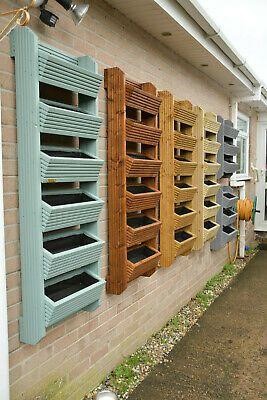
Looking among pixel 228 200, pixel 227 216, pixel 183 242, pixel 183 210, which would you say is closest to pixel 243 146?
pixel 228 200

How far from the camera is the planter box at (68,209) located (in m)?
2.10

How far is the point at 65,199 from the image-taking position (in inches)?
97.0

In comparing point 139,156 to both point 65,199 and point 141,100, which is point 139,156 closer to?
point 141,100

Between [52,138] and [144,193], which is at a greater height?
[52,138]

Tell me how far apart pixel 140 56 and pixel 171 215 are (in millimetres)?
1534

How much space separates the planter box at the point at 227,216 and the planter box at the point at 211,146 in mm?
1113

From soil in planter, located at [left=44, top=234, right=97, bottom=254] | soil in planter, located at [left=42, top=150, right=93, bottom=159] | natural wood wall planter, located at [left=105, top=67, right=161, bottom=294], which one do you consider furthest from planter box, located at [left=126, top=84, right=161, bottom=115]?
soil in planter, located at [left=44, top=234, right=97, bottom=254]

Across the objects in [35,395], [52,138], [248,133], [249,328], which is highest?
[248,133]

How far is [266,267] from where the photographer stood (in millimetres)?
6773

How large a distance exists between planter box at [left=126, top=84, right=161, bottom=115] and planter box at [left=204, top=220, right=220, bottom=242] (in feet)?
6.50

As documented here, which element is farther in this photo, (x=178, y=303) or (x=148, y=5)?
(x=178, y=303)

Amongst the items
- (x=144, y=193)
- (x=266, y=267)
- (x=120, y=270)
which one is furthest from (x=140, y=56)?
(x=266, y=267)

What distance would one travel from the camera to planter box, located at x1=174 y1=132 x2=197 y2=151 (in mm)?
3856

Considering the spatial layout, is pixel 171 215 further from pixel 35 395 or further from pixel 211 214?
pixel 35 395
